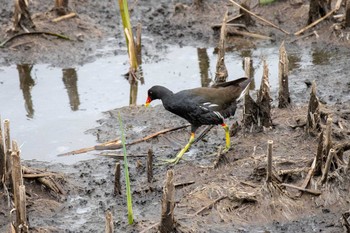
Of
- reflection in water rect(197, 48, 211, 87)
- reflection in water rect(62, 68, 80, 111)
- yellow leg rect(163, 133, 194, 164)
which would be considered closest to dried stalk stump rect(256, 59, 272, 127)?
yellow leg rect(163, 133, 194, 164)

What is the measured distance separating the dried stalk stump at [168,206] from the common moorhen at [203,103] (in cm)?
195

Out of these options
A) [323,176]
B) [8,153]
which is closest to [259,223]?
[323,176]

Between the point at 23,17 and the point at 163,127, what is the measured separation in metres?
4.06

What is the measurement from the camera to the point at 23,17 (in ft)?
43.9

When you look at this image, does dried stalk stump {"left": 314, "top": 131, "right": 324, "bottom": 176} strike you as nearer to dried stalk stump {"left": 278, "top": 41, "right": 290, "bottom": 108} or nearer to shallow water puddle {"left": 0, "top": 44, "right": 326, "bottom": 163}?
dried stalk stump {"left": 278, "top": 41, "right": 290, "bottom": 108}

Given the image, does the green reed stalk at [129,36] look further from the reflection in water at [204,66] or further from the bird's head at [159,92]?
the bird's head at [159,92]

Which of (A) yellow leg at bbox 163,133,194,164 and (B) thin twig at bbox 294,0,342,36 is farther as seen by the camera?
(B) thin twig at bbox 294,0,342,36

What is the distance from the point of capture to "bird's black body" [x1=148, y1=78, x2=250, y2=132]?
927 cm

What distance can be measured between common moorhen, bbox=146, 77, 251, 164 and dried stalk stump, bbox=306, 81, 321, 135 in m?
0.80

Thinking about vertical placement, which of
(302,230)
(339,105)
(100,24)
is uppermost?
(100,24)

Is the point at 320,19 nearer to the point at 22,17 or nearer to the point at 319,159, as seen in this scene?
the point at 22,17

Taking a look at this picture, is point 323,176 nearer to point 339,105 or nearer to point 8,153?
point 339,105

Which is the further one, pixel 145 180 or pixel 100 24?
pixel 100 24

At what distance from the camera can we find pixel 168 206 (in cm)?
742
